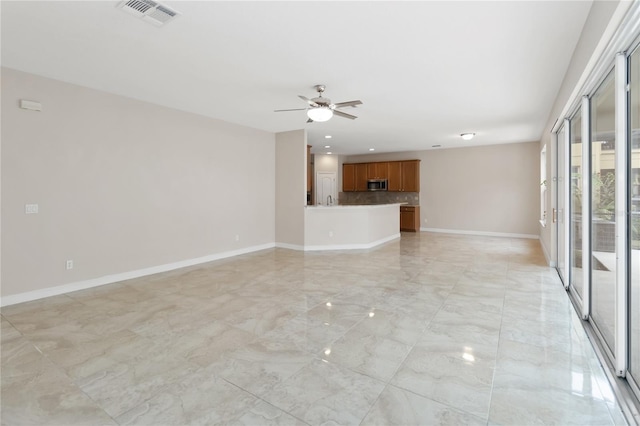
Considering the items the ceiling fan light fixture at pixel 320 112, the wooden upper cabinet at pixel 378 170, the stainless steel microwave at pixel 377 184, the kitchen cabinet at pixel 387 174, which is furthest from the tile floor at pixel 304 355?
the wooden upper cabinet at pixel 378 170

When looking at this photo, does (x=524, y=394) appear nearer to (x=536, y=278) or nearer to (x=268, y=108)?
(x=536, y=278)

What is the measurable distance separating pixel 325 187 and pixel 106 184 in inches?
296

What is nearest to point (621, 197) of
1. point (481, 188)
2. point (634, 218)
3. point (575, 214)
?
point (634, 218)

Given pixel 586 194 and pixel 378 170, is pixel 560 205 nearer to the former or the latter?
pixel 586 194

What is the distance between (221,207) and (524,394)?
5431mm

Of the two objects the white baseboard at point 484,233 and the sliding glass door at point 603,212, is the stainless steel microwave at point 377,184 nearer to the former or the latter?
the white baseboard at point 484,233

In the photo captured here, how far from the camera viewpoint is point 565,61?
11.3ft

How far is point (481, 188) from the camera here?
9211 mm

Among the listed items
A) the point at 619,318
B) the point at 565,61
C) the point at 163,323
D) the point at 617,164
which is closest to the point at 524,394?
the point at 619,318

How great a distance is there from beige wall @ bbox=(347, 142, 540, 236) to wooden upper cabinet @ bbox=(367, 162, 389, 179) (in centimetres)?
69

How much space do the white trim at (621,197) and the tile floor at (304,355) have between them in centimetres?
44

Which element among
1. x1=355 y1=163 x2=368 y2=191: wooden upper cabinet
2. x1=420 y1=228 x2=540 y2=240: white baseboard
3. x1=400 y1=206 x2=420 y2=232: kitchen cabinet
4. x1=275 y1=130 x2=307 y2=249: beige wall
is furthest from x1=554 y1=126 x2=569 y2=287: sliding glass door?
x1=355 y1=163 x2=368 y2=191: wooden upper cabinet

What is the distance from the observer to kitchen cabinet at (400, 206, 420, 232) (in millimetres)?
9947

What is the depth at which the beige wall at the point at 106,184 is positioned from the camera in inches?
144
